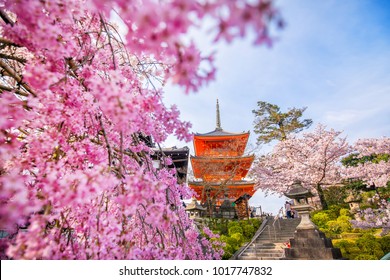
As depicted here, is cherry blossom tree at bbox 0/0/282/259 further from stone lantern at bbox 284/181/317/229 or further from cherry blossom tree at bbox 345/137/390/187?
cherry blossom tree at bbox 345/137/390/187

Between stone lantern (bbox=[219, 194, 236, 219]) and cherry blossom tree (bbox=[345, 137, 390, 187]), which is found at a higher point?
cherry blossom tree (bbox=[345, 137, 390, 187])

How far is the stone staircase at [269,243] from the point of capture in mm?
6230

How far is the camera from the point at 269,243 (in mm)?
7062

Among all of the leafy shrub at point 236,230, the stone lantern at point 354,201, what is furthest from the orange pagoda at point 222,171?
the stone lantern at point 354,201

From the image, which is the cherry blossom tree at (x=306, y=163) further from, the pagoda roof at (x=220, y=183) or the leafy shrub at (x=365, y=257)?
the leafy shrub at (x=365, y=257)

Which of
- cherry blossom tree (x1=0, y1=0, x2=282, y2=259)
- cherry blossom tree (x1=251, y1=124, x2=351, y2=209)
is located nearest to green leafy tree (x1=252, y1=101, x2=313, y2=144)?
cherry blossom tree (x1=251, y1=124, x2=351, y2=209)

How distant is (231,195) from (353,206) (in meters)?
6.13

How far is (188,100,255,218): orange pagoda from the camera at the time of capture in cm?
1058

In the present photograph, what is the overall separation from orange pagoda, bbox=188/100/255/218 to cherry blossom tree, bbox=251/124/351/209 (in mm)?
1176
